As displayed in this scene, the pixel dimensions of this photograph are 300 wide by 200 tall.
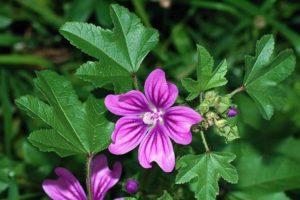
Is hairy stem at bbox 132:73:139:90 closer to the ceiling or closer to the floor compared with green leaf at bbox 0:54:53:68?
closer to the ceiling

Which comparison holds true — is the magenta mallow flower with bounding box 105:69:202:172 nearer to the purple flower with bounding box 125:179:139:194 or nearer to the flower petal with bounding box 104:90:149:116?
the flower petal with bounding box 104:90:149:116

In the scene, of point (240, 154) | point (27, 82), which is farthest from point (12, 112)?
point (240, 154)

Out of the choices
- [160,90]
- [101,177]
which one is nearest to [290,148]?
[101,177]

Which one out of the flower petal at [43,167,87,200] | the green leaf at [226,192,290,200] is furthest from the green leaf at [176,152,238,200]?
the green leaf at [226,192,290,200]

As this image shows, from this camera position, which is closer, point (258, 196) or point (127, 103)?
point (127, 103)

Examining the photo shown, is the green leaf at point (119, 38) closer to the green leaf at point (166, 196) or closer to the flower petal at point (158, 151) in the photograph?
the flower petal at point (158, 151)

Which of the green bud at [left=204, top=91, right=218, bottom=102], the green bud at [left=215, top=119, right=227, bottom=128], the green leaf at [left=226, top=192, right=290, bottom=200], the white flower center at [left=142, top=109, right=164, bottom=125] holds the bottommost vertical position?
the green leaf at [left=226, top=192, right=290, bottom=200]

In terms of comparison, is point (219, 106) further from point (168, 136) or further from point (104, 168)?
point (104, 168)

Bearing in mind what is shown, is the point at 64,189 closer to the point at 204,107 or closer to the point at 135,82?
the point at 135,82
